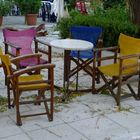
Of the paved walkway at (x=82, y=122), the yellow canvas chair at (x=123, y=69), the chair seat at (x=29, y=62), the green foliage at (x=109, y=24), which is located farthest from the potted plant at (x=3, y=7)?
the paved walkway at (x=82, y=122)

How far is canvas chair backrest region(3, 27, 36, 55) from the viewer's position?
18.5ft

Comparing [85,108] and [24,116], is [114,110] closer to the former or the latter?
[85,108]

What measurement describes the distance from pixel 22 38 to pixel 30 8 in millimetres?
9963

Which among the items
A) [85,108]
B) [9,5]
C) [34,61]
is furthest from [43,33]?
[85,108]

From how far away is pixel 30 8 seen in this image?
606 inches

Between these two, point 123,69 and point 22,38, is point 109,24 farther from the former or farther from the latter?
point 123,69

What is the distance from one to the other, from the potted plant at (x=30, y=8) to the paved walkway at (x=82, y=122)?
10.8 m

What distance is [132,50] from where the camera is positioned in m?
4.96

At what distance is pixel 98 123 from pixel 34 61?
1600 mm

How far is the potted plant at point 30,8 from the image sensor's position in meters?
15.2

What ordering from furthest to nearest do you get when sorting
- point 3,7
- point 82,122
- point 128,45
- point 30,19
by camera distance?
1. point 30,19
2. point 3,7
3. point 128,45
4. point 82,122

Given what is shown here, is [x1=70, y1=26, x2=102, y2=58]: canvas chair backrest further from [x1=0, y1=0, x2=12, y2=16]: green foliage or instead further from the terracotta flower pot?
the terracotta flower pot

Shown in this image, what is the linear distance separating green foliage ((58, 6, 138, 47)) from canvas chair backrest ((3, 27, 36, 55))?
113 inches

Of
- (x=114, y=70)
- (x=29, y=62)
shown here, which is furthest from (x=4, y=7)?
(x=114, y=70)
